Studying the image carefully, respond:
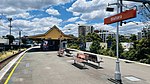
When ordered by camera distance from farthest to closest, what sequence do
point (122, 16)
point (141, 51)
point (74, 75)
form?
point (141, 51) → point (74, 75) → point (122, 16)

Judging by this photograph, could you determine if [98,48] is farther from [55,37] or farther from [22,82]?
[22,82]

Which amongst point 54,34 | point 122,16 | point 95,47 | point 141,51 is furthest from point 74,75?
point 54,34

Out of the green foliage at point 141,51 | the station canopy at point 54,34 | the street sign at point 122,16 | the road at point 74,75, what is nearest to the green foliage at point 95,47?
the green foliage at point 141,51

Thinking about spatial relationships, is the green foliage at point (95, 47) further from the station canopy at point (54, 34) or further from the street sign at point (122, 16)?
the street sign at point (122, 16)

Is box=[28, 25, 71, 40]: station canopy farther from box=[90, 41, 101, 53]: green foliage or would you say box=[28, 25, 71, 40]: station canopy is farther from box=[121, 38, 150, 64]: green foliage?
box=[121, 38, 150, 64]: green foliage

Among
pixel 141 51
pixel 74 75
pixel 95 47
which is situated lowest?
pixel 74 75

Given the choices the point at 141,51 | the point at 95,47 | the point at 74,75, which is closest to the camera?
the point at 74,75

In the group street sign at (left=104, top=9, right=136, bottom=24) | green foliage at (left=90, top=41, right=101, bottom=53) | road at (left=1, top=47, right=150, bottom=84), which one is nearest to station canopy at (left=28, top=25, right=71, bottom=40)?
green foliage at (left=90, top=41, right=101, bottom=53)

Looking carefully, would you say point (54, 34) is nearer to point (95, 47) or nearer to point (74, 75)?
point (95, 47)

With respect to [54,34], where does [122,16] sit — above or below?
below

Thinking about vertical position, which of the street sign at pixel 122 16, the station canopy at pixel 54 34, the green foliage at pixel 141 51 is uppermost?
the station canopy at pixel 54 34

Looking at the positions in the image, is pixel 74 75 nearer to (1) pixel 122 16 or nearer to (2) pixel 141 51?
(1) pixel 122 16

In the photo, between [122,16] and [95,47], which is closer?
[122,16]

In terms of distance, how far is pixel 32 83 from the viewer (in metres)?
11.8
